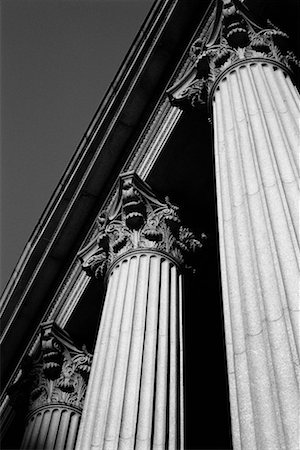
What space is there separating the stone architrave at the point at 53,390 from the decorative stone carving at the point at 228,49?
8260 millimetres

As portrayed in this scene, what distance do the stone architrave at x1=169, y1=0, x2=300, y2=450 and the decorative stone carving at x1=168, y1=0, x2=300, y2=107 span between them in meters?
0.03

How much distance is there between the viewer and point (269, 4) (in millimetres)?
17047

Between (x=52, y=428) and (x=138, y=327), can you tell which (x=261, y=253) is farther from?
(x=52, y=428)

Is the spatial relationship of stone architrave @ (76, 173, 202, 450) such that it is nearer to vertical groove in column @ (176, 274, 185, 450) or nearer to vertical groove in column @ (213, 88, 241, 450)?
vertical groove in column @ (176, 274, 185, 450)

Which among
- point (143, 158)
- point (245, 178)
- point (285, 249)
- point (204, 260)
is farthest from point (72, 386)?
point (285, 249)

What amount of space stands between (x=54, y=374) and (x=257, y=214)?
39.5 ft

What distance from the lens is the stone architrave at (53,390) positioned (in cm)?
1881

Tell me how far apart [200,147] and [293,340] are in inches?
466

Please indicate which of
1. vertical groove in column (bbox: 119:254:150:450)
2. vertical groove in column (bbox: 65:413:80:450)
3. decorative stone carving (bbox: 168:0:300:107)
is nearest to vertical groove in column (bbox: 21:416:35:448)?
vertical groove in column (bbox: 65:413:80:450)

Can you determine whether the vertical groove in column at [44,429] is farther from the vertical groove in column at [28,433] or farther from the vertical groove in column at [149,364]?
the vertical groove in column at [149,364]

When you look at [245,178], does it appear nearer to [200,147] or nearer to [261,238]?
[261,238]

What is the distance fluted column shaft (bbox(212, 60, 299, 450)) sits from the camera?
289 inches

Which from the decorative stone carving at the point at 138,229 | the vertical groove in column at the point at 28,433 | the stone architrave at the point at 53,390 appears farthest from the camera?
the vertical groove in column at the point at 28,433

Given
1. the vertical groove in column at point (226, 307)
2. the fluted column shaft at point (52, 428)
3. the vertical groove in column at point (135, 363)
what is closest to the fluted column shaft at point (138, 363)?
the vertical groove in column at point (135, 363)
